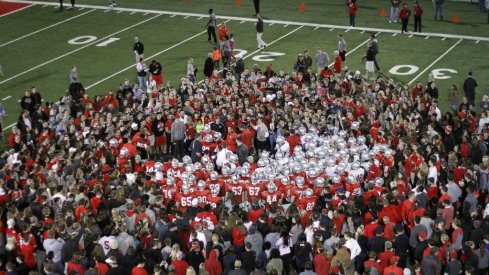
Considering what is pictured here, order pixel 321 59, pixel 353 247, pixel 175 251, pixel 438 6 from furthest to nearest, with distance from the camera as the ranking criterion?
pixel 438 6 → pixel 321 59 → pixel 353 247 → pixel 175 251

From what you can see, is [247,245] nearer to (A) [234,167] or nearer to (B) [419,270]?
(B) [419,270]

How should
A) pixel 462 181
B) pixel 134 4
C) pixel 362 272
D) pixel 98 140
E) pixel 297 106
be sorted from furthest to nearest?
pixel 134 4 → pixel 297 106 → pixel 98 140 → pixel 462 181 → pixel 362 272

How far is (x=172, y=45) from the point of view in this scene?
3059cm

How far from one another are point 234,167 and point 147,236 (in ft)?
11.1

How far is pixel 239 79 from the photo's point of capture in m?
24.9

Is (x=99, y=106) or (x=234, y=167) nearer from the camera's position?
(x=234, y=167)

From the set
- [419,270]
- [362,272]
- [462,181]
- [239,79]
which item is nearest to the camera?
[419,270]

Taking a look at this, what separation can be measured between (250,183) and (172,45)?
14948 millimetres

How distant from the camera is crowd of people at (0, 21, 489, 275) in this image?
14.0 metres

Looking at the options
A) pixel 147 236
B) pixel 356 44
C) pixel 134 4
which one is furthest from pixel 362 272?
pixel 134 4

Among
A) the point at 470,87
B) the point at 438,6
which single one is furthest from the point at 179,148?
the point at 438,6

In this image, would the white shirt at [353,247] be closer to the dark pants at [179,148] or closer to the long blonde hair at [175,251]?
the long blonde hair at [175,251]

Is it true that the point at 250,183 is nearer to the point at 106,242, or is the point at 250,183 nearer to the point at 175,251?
the point at 175,251

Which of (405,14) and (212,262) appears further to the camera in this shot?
(405,14)
